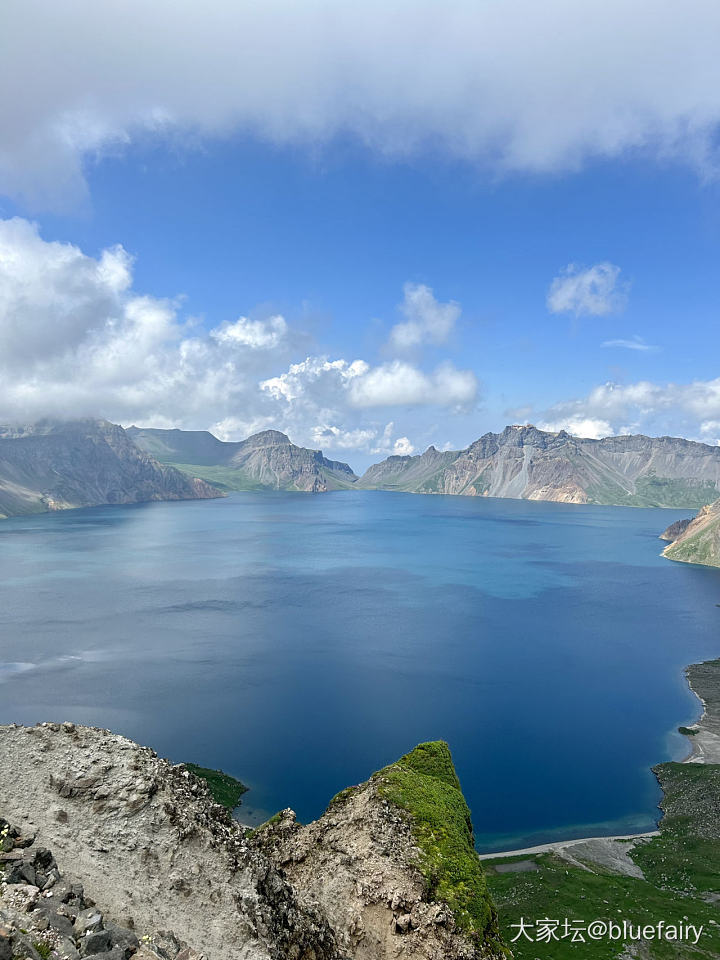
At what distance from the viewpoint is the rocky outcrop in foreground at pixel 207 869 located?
55.6ft

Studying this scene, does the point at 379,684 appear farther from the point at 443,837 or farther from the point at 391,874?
the point at 391,874

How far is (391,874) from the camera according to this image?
2497 cm

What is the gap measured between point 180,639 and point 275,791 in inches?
2640

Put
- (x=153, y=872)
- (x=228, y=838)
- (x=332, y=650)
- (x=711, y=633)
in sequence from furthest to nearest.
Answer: (x=711, y=633) < (x=332, y=650) < (x=228, y=838) < (x=153, y=872)

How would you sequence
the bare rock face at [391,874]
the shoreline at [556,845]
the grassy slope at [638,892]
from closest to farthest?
1. the bare rock face at [391,874]
2. the grassy slope at [638,892]
3. the shoreline at [556,845]

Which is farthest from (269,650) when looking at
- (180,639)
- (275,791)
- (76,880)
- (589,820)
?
(76,880)

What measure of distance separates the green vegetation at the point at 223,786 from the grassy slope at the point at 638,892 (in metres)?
32.8

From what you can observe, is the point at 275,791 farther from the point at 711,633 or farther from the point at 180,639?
the point at 711,633

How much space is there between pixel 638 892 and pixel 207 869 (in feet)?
187

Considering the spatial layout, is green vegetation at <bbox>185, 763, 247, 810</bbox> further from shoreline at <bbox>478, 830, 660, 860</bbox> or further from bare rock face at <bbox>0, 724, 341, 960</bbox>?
bare rock face at <bbox>0, 724, 341, 960</bbox>

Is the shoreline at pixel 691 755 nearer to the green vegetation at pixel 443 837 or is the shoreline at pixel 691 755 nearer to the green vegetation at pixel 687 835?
the green vegetation at pixel 687 835

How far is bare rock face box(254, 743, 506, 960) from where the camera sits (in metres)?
23.1

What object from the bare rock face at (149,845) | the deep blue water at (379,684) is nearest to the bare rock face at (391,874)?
the bare rock face at (149,845)

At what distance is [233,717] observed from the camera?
309 feet
